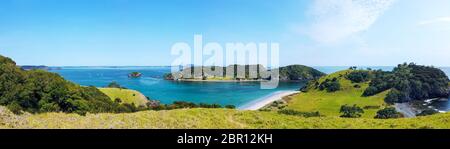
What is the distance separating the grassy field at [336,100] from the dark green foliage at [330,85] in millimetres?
1656

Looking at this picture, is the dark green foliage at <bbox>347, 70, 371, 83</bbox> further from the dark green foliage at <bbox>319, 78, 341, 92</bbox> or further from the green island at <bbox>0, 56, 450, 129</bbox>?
the green island at <bbox>0, 56, 450, 129</bbox>

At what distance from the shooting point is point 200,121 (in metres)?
24.2

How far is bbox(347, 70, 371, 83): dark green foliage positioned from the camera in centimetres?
13875

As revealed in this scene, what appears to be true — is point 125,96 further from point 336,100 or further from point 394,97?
point 394,97

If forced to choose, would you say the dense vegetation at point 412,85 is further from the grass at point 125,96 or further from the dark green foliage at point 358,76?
the grass at point 125,96

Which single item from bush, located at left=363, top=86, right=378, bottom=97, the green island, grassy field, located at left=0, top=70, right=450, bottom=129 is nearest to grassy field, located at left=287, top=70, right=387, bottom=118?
bush, located at left=363, top=86, right=378, bottom=97

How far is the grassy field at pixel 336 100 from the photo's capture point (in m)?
91.6

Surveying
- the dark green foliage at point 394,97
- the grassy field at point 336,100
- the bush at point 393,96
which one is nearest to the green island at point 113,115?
the grassy field at point 336,100

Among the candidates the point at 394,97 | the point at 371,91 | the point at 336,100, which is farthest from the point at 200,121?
the point at 371,91

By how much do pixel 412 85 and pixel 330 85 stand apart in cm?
2789

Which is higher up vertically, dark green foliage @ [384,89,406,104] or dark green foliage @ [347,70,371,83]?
dark green foliage @ [347,70,371,83]

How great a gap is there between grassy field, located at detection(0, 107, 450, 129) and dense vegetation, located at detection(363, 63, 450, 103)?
87.4m
